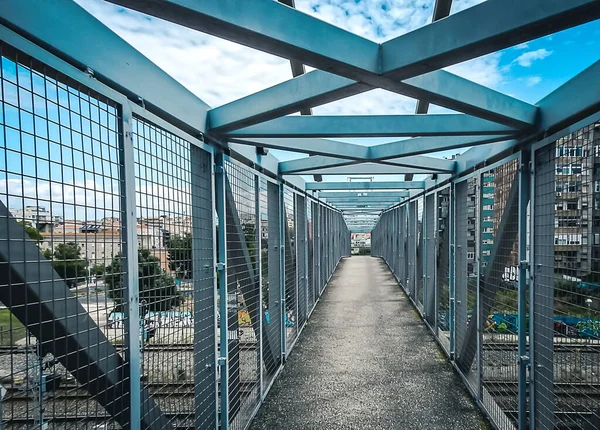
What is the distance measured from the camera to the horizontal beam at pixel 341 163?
479 cm

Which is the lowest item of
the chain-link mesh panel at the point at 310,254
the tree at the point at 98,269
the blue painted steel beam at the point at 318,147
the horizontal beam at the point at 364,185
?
the chain-link mesh panel at the point at 310,254

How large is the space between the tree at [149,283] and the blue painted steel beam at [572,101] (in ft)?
8.25

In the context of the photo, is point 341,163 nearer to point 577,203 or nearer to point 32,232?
point 577,203

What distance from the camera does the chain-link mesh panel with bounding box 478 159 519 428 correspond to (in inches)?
126

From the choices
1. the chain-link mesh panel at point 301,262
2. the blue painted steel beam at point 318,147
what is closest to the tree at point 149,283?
the blue painted steel beam at point 318,147

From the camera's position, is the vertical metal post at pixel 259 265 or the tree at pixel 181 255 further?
the vertical metal post at pixel 259 265

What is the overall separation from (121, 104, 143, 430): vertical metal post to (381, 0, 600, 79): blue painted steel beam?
4.40 feet

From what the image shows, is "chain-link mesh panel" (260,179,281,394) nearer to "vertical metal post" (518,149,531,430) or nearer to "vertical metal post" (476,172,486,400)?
"vertical metal post" (476,172,486,400)

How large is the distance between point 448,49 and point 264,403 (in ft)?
11.9

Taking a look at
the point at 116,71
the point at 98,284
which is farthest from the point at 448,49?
the point at 98,284

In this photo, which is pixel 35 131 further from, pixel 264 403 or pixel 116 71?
pixel 264 403

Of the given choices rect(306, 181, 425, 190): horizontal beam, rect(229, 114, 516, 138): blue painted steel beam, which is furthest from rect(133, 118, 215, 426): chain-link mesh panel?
rect(306, 181, 425, 190): horizontal beam

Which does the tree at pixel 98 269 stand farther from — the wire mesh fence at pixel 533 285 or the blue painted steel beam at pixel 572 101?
the blue painted steel beam at pixel 572 101

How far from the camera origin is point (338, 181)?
8.52 metres
